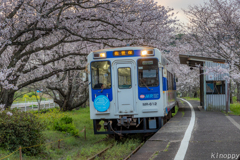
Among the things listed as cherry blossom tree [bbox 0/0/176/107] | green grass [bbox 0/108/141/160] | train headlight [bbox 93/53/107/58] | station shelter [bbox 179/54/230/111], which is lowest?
green grass [bbox 0/108/141/160]

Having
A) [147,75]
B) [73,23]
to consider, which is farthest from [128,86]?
[73,23]

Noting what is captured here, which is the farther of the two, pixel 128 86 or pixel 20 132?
pixel 128 86

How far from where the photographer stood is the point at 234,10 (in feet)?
56.5

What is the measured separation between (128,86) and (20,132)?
3.73 m

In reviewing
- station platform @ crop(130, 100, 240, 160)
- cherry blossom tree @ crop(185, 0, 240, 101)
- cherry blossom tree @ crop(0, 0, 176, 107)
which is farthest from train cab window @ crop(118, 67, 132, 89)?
cherry blossom tree @ crop(185, 0, 240, 101)

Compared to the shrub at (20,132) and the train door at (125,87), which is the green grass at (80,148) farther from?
the train door at (125,87)

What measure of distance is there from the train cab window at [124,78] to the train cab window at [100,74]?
0.38 metres

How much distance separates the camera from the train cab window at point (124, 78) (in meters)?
9.45

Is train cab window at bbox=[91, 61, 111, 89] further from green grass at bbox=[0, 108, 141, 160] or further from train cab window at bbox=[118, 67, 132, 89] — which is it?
green grass at bbox=[0, 108, 141, 160]

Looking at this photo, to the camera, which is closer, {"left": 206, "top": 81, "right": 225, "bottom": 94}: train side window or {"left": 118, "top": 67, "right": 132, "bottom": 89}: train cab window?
{"left": 118, "top": 67, "right": 132, "bottom": 89}: train cab window

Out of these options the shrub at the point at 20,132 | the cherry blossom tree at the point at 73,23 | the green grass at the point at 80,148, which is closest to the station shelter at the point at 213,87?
the cherry blossom tree at the point at 73,23

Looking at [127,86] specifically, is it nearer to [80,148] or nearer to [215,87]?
[80,148]

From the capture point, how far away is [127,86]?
9438mm

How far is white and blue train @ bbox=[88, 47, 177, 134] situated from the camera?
30.8 feet
